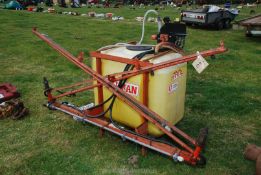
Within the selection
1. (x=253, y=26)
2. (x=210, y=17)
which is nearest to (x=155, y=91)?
(x=253, y=26)

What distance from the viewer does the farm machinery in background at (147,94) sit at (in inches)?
136

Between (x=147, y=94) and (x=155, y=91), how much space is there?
116 mm

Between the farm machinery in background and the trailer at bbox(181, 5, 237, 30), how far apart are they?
10.4 m

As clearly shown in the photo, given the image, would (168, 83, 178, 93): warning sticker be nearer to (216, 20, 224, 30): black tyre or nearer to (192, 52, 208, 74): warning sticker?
(192, 52, 208, 74): warning sticker

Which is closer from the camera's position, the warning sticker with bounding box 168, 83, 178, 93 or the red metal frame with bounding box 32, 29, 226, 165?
the red metal frame with bounding box 32, 29, 226, 165

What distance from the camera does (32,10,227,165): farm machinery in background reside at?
11.4 feet

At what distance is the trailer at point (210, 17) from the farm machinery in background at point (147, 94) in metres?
10.4

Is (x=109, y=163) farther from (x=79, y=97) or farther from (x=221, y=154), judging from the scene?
(x=79, y=97)

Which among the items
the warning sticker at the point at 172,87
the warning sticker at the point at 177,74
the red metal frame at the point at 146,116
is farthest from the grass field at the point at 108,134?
the warning sticker at the point at 177,74

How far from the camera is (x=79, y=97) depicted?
5.73 metres

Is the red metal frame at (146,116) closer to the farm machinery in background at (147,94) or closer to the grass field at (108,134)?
the farm machinery in background at (147,94)

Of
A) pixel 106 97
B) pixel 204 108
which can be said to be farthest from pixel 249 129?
pixel 106 97

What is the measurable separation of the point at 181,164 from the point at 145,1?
3444cm

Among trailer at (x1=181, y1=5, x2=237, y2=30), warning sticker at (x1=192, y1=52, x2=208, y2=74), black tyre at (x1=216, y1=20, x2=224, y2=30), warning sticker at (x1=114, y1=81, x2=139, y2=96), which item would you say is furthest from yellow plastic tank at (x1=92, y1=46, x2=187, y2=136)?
black tyre at (x1=216, y1=20, x2=224, y2=30)
